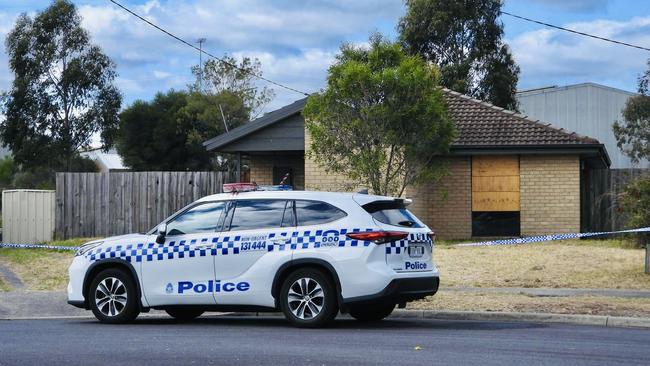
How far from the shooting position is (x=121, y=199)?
87.7ft

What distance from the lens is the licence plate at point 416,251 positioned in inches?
447

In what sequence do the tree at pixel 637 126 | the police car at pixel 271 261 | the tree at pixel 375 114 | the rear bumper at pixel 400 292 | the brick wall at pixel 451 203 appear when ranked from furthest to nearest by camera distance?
1. the tree at pixel 637 126
2. the brick wall at pixel 451 203
3. the tree at pixel 375 114
4. the police car at pixel 271 261
5. the rear bumper at pixel 400 292

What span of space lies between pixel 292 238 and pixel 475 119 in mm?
15508

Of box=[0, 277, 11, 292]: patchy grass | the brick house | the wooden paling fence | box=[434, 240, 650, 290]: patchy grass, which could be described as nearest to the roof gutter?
the brick house

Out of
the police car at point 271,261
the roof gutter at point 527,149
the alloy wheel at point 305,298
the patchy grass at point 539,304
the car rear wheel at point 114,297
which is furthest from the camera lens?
the roof gutter at point 527,149

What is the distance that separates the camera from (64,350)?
9.60 meters

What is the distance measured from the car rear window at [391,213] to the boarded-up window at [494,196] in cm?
1381

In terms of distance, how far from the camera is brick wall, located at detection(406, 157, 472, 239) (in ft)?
83.1

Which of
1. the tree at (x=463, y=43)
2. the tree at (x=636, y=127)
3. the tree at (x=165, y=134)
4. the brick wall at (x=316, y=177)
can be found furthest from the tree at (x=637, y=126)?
the brick wall at (x=316, y=177)

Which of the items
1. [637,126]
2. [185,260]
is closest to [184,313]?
[185,260]

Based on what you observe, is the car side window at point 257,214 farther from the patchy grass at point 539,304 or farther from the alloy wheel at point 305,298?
the patchy grass at point 539,304

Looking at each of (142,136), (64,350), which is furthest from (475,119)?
(142,136)

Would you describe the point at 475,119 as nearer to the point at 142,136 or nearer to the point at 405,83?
the point at 405,83

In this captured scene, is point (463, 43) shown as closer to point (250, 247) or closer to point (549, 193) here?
point (549, 193)
